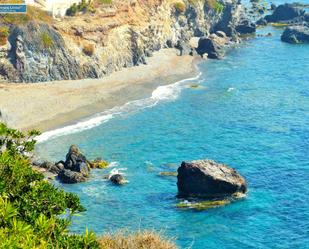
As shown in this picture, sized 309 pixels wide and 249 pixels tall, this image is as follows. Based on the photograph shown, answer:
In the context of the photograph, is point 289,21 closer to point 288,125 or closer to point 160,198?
point 288,125

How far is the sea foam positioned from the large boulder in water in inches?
914

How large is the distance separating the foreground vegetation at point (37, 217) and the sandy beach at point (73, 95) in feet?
161

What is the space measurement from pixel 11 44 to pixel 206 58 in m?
50.9

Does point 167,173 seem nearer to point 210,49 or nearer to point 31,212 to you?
point 31,212

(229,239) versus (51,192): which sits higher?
A: (51,192)

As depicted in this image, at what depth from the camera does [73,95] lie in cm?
9550

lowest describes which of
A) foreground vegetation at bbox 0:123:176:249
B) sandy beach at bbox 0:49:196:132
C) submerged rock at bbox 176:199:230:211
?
submerged rock at bbox 176:199:230:211

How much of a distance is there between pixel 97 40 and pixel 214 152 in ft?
133

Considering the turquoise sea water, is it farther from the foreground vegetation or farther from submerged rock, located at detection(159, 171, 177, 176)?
the foreground vegetation

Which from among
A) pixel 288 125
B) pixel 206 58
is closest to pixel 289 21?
pixel 206 58

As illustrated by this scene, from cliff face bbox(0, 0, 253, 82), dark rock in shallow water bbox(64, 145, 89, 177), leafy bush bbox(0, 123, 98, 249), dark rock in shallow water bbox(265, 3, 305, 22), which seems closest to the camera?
leafy bush bbox(0, 123, 98, 249)

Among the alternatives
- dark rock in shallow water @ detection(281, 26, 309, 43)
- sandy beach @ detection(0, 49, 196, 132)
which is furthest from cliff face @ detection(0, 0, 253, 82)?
dark rock in shallow water @ detection(281, 26, 309, 43)

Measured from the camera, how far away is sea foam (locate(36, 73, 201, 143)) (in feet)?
268

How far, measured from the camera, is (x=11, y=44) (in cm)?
9638
